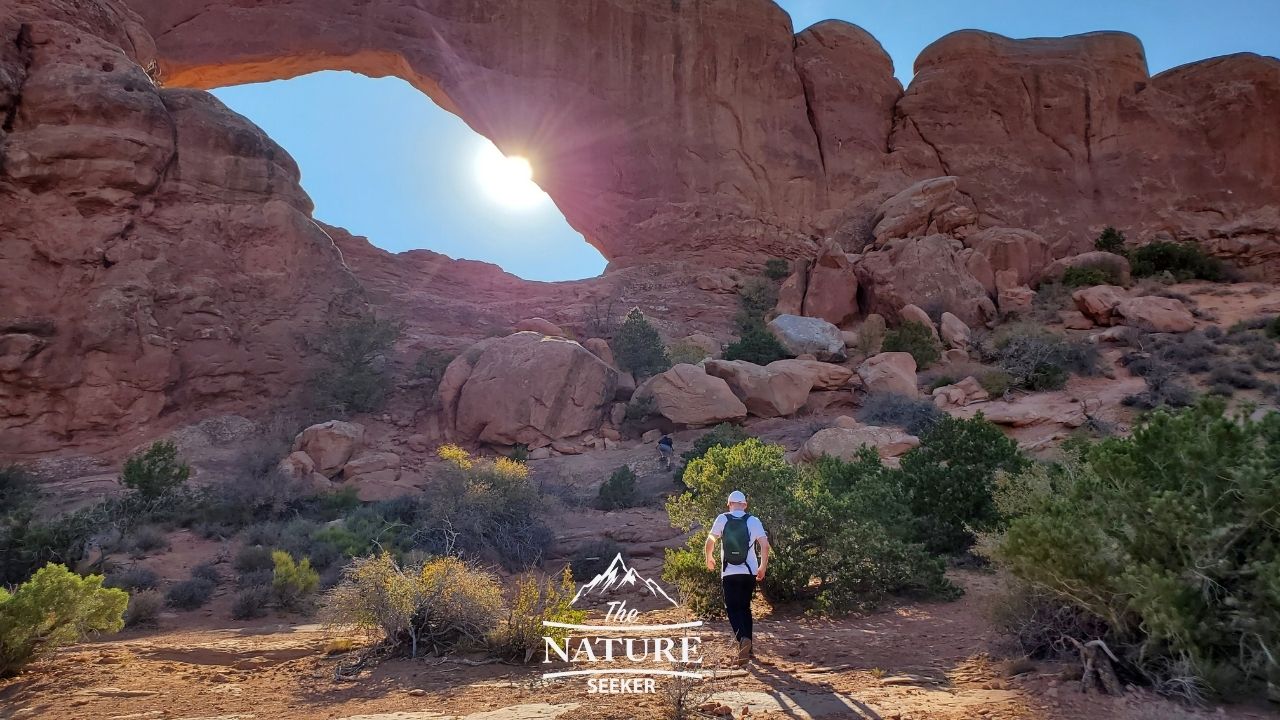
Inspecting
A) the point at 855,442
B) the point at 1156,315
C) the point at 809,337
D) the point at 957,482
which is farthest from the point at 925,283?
the point at 957,482

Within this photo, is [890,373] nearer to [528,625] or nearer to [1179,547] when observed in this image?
[528,625]

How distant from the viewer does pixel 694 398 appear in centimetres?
1786

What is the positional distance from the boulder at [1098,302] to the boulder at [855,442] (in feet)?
39.2

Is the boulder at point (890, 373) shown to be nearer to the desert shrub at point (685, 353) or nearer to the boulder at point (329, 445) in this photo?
the desert shrub at point (685, 353)

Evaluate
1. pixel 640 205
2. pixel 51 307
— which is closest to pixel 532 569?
pixel 51 307

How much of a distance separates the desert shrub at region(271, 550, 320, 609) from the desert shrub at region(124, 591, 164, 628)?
1.26m

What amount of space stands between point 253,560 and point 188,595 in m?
1.42

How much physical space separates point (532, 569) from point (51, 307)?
15159 mm

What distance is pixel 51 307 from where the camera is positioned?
1716 cm

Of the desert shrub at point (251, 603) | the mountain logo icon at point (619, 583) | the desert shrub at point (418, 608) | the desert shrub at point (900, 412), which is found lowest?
the mountain logo icon at point (619, 583)

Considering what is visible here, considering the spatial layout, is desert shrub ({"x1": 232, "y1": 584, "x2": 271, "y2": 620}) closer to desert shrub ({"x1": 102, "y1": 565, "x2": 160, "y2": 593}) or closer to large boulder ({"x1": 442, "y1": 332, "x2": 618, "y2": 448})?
→ desert shrub ({"x1": 102, "y1": 565, "x2": 160, "y2": 593})

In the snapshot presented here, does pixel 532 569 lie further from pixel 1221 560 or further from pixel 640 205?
pixel 640 205

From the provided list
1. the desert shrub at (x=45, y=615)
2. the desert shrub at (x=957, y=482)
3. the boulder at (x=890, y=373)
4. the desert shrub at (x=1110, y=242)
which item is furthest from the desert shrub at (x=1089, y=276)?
the desert shrub at (x=45, y=615)

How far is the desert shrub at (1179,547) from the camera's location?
132 inches
